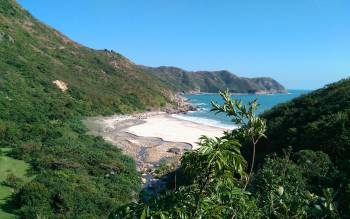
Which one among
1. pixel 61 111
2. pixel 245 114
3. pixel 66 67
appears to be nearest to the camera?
pixel 245 114

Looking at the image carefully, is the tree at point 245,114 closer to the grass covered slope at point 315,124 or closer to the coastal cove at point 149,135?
the grass covered slope at point 315,124

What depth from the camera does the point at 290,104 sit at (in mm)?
30266

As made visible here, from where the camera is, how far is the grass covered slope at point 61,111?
21078 millimetres

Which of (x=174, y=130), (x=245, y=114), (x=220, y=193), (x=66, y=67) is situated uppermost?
(x=66, y=67)

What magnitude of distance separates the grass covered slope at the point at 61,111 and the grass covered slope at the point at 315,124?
9.89 m

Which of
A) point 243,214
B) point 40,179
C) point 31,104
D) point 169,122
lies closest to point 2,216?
point 40,179

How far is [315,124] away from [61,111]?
37.8 metres

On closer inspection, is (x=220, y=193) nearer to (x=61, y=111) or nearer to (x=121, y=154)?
(x=121, y=154)

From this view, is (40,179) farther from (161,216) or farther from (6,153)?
(161,216)

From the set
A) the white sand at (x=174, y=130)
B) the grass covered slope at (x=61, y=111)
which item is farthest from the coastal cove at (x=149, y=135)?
the grass covered slope at (x=61, y=111)

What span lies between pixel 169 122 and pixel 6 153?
123ft

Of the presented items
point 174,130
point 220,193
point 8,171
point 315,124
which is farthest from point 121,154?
point 220,193

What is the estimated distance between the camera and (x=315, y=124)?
71.1 feet

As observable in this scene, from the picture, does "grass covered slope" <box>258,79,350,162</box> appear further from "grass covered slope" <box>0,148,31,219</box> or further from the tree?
"grass covered slope" <box>0,148,31,219</box>
